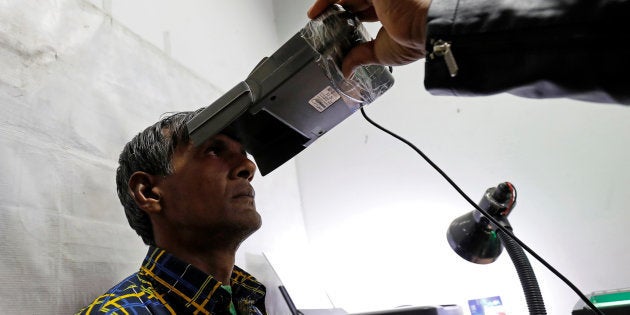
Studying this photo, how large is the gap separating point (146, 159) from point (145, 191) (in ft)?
0.23

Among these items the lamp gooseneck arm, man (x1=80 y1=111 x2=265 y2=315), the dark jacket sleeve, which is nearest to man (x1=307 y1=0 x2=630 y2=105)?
the dark jacket sleeve

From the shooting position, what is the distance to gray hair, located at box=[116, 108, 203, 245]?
1042 mm

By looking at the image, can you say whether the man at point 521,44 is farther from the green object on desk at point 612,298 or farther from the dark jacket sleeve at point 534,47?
the green object on desk at point 612,298

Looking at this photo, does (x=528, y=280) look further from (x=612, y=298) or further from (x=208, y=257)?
(x=208, y=257)

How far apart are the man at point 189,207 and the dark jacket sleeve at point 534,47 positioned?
1.85 feet

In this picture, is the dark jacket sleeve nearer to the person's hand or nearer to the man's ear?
the person's hand

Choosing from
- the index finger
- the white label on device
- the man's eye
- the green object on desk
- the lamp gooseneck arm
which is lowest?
the lamp gooseneck arm

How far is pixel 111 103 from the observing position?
1146mm

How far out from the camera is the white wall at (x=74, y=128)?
2.85ft

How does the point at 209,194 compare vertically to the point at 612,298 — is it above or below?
above

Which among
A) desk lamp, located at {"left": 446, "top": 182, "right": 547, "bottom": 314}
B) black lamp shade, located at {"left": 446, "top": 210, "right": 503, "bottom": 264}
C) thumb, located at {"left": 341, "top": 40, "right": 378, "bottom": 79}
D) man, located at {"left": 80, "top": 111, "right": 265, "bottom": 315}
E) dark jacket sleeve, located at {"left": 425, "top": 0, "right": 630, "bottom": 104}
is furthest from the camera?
black lamp shade, located at {"left": 446, "top": 210, "right": 503, "bottom": 264}

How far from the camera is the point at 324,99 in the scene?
85 cm

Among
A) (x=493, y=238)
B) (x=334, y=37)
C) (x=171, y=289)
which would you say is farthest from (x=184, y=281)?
(x=493, y=238)

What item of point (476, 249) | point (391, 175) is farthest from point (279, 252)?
point (476, 249)
